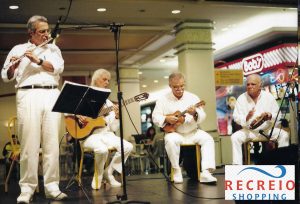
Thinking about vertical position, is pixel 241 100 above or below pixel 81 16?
below

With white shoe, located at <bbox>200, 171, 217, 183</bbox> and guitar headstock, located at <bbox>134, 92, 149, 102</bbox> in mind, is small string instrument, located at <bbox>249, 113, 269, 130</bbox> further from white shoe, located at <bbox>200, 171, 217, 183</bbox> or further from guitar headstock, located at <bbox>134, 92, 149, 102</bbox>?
guitar headstock, located at <bbox>134, 92, 149, 102</bbox>

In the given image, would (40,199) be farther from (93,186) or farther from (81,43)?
(81,43)

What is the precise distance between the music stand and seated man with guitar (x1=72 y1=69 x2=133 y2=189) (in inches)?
36.8

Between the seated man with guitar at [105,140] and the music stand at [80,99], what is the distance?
94 cm

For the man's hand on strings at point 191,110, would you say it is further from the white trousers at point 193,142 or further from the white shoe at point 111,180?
the white shoe at point 111,180

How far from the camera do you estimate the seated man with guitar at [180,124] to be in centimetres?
478

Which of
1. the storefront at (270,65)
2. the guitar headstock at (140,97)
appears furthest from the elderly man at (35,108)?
the storefront at (270,65)

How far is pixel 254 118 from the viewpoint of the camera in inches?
196

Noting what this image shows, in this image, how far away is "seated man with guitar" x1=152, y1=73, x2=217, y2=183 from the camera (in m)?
4.78

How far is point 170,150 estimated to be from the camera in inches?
190

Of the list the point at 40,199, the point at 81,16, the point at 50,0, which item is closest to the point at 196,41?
the point at 81,16

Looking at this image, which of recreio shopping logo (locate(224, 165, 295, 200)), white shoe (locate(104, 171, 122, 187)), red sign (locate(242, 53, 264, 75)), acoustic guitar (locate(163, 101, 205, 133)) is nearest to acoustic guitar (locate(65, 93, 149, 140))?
white shoe (locate(104, 171, 122, 187))

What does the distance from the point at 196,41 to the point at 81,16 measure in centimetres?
250

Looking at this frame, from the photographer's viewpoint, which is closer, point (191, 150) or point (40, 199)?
point (40, 199)
